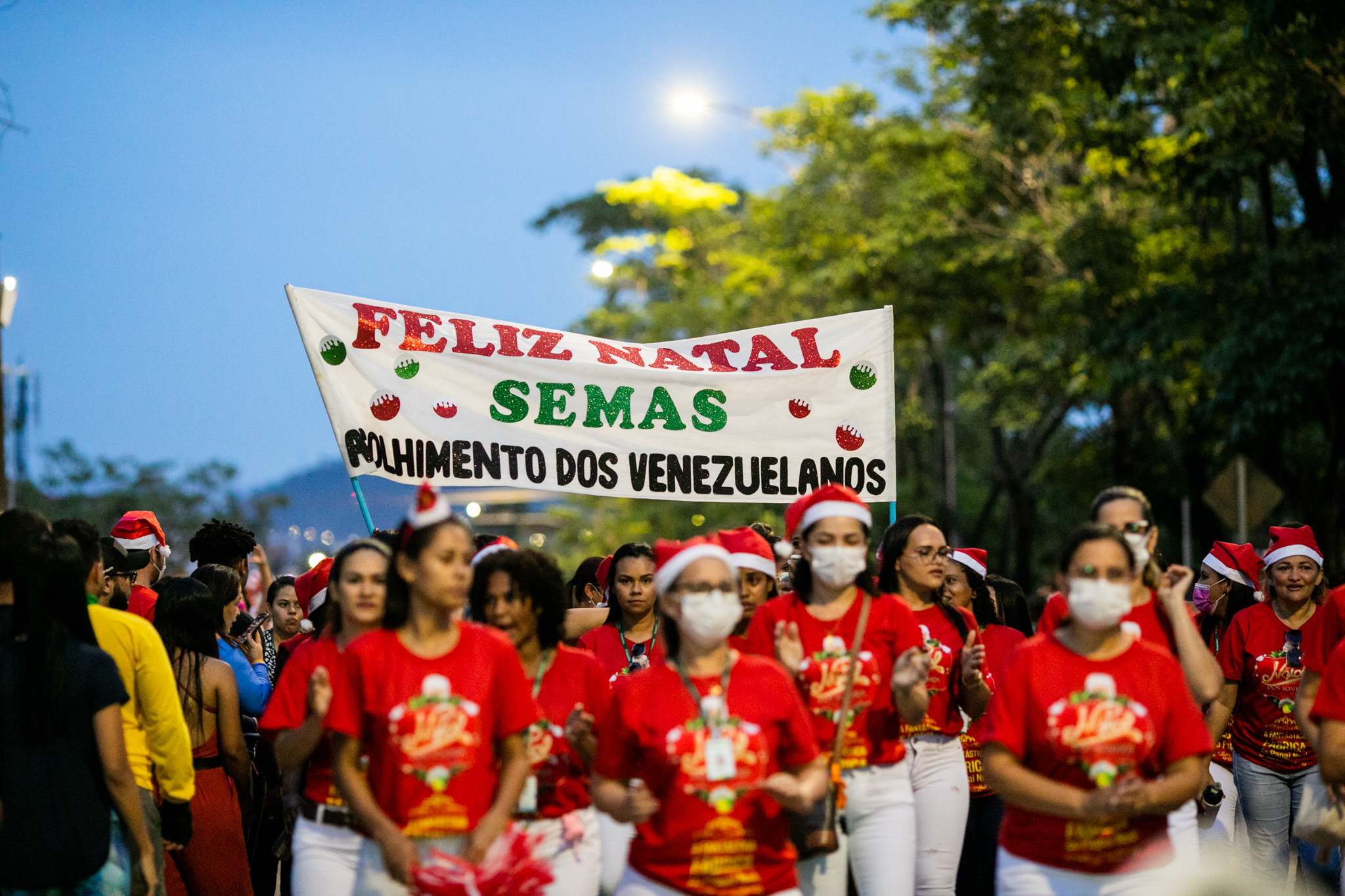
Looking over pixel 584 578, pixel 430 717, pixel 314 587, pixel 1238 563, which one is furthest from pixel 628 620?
pixel 1238 563

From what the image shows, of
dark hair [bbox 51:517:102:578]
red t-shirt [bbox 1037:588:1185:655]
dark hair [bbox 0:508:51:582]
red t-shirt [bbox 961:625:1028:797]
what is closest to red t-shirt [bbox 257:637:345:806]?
dark hair [bbox 51:517:102:578]

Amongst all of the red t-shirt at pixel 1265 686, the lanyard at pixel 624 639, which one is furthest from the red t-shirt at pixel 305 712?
the red t-shirt at pixel 1265 686

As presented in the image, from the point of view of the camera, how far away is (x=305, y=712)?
5.28 meters

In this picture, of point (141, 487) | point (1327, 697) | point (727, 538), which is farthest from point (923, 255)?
point (141, 487)

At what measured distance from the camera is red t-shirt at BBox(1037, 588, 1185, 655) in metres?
5.41

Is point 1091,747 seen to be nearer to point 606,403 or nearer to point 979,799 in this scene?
point 979,799

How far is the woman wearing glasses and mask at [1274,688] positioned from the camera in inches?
295

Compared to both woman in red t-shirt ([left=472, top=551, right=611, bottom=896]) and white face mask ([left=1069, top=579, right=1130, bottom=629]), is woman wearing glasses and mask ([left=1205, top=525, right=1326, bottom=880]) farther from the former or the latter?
woman in red t-shirt ([left=472, top=551, right=611, bottom=896])

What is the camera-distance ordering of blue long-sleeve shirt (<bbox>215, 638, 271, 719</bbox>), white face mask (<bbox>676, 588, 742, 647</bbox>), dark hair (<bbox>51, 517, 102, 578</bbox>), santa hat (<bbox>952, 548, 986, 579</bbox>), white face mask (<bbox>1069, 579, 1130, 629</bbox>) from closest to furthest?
1. white face mask (<bbox>1069, 579, 1130, 629</bbox>)
2. white face mask (<bbox>676, 588, 742, 647</bbox>)
3. dark hair (<bbox>51, 517, 102, 578</bbox>)
4. blue long-sleeve shirt (<bbox>215, 638, 271, 719</bbox>)
5. santa hat (<bbox>952, 548, 986, 579</bbox>)

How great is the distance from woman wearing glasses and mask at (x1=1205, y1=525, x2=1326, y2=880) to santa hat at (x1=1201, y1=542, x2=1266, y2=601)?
0.55 metres

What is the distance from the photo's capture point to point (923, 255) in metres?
25.0

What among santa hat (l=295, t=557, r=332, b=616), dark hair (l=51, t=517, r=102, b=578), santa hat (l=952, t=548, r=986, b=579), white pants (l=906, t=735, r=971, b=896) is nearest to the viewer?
dark hair (l=51, t=517, r=102, b=578)

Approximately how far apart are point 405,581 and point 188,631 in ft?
8.29

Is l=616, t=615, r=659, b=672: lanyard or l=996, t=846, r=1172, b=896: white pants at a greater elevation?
l=616, t=615, r=659, b=672: lanyard
